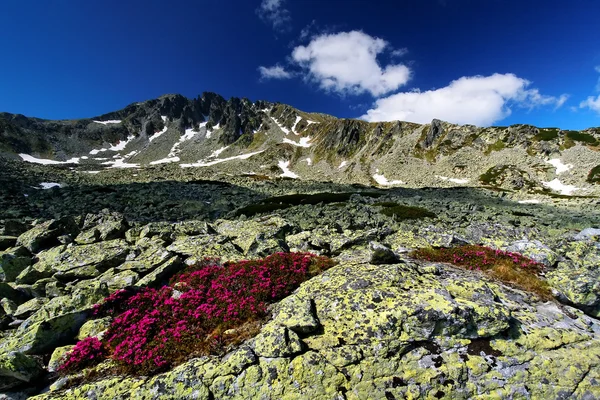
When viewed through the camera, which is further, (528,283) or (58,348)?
(528,283)

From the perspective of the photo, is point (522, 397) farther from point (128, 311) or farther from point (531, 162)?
point (531, 162)

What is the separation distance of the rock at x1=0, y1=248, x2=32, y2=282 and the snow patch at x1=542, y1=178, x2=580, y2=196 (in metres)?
122

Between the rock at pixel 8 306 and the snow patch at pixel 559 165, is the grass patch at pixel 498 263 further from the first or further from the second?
the snow patch at pixel 559 165

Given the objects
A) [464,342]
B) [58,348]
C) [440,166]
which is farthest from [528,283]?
[440,166]

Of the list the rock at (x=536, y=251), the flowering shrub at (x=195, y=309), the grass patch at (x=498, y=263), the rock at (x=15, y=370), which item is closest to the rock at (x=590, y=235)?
the rock at (x=536, y=251)

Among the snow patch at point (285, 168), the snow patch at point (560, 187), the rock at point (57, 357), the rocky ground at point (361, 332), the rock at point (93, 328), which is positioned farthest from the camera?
the snow patch at point (285, 168)

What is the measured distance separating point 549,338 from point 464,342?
7.77 feet

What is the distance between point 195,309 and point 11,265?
38.2 feet

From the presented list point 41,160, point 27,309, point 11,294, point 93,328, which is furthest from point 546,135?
point 41,160

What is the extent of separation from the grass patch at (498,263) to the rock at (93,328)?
12.7m

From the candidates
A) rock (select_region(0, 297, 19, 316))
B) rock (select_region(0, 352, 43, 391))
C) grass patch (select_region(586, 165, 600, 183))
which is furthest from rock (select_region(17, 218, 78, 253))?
grass patch (select_region(586, 165, 600, 183))

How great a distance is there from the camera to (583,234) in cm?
1647

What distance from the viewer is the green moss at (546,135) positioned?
397 ft

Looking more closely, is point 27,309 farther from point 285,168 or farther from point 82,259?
point 285,168
